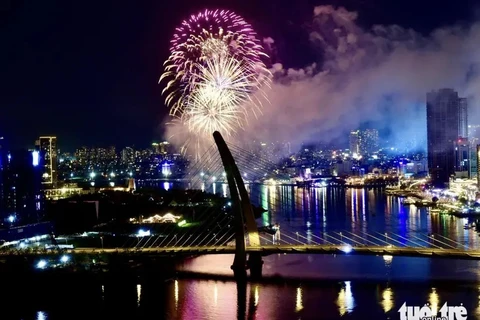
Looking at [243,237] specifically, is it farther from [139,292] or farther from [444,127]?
[444,127]

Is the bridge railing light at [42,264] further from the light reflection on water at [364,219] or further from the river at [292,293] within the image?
the light reflection on water at [364,219]

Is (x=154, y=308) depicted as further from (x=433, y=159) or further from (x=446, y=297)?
(x=433, y=159)

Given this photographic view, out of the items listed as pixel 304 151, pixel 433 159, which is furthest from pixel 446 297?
pixel 304 151

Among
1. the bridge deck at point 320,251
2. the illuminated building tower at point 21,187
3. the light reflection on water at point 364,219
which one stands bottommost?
the light reflection on water at point 364,219

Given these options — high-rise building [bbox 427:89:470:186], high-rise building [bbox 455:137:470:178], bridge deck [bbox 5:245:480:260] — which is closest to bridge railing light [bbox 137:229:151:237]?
bridge deck [bbox 5:245:480:260]

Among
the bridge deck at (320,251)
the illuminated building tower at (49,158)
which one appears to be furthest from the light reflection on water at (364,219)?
the illuminated building tower at (49,158)

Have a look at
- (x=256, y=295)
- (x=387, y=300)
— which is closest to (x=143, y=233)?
(x=256, y=295)
